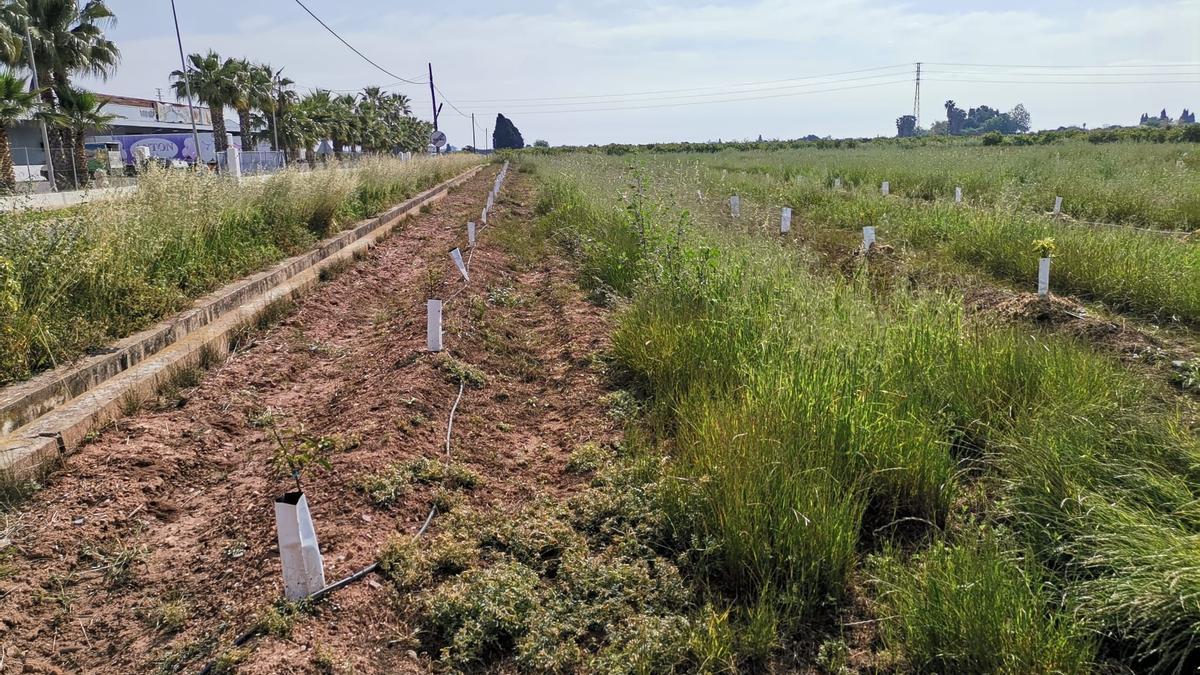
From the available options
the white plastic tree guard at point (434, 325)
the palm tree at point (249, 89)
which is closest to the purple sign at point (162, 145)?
the palm tree at point (249, 89)

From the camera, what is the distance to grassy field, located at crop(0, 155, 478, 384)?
4.67 meters

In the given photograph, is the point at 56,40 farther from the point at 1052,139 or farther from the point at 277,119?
the point at 1052,139

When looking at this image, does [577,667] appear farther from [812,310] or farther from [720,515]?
[812,310]

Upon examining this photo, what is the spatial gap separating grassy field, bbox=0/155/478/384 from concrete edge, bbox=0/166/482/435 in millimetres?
113

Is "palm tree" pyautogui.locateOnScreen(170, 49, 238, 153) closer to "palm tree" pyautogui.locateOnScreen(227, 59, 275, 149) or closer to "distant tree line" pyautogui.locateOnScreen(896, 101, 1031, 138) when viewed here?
"palm tree" pyautogui.locateOnScreen(227, 59, 275, 149)

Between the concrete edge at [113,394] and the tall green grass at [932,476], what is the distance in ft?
10.0

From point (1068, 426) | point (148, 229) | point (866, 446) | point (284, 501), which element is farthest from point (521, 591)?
point (148, 229)

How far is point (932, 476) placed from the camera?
3115 mm

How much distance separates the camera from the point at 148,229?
6.66 m

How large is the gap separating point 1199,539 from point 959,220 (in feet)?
28.8

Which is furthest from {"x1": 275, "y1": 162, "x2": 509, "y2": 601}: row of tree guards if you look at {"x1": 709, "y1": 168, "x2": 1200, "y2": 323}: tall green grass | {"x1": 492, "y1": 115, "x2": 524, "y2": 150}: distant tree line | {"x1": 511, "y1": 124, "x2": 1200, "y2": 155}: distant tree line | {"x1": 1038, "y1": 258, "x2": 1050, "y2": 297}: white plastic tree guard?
{"x1": 492, "y1": 115, "x2": 524, "y2": 150}: distant tree line

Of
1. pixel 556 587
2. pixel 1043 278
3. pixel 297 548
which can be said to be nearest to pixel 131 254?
pixel 297 548

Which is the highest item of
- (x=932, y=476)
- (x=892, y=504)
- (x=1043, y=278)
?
(x=1043, y=278)

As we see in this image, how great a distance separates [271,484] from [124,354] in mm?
2212
